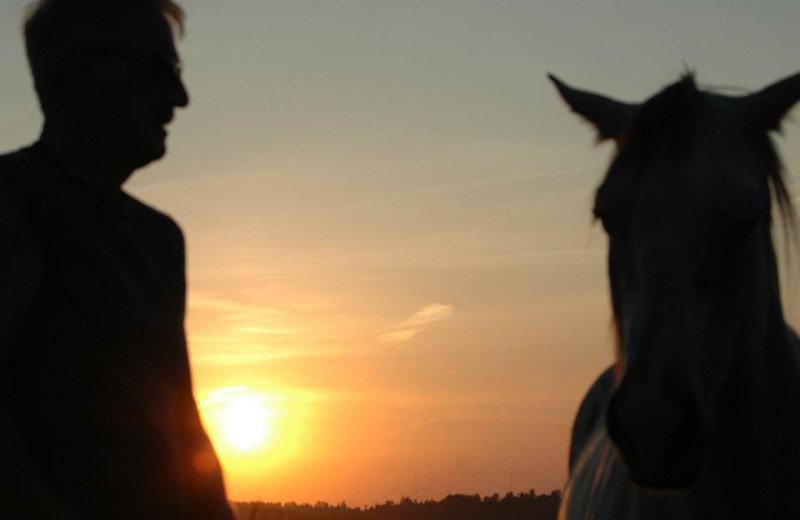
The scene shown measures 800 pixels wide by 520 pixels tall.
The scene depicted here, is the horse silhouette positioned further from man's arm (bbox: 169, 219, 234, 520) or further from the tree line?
the tree line

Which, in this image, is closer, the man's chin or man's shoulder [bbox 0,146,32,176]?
man's shoulder [bbox 0,146,32,176]

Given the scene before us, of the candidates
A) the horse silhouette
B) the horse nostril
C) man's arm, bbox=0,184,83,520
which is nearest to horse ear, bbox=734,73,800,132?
the horse silhouette

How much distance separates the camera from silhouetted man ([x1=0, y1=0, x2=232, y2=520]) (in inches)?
64.7

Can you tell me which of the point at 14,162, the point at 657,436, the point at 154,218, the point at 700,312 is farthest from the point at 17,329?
the point at 700,312

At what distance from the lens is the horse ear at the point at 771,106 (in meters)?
3.37

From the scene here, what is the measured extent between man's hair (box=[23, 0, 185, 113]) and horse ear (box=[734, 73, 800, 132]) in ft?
7.73

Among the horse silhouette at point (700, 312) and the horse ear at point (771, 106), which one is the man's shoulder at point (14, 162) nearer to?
the horse silhouette at point (700, 312)

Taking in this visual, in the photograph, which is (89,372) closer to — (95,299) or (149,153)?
(95,299)

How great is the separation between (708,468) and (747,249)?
78 centimetres

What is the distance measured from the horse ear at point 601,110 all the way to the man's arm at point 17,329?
253 cm

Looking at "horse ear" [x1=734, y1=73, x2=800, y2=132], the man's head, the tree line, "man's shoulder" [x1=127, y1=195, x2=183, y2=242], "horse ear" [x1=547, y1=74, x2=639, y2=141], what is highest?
"horse ear" [x1=547, y1=74, x2=639, y2=141]

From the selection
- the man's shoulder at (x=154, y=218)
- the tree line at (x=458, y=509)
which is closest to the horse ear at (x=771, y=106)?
the man's shoulder at (x=154, y=218)

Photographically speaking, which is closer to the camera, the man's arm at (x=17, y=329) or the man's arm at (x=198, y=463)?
the man's arm at (x=17, y=329)

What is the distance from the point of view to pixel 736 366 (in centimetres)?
314
